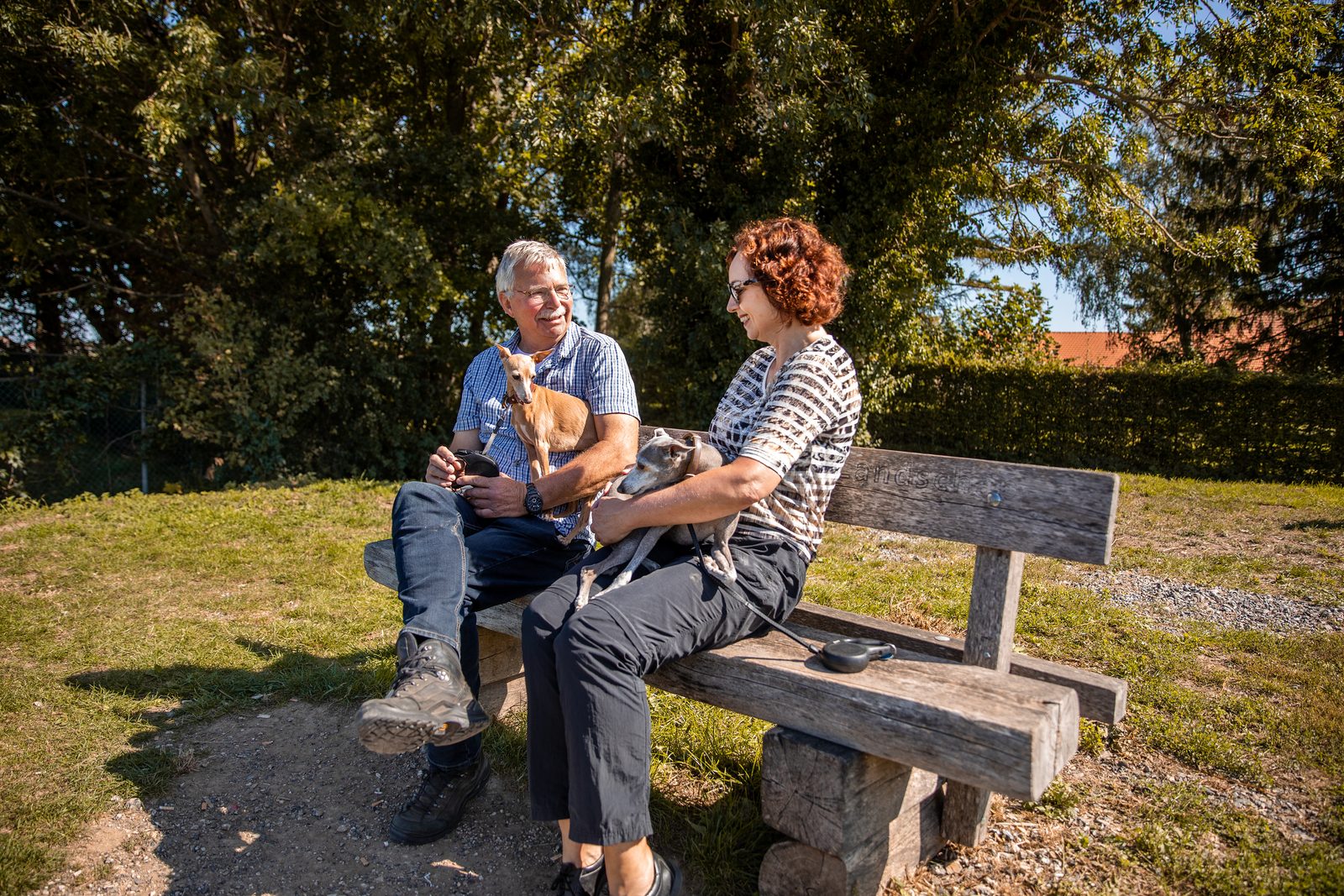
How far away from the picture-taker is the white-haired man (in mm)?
2539

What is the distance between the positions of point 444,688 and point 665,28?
8862 millimetres

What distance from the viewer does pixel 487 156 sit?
39.4ft

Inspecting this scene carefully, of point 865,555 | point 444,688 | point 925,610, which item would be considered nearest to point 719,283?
point 865,555

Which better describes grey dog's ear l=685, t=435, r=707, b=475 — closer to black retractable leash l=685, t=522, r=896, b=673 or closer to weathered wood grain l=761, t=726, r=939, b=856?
black retractable leash l=685, t=522, r=896, b=673

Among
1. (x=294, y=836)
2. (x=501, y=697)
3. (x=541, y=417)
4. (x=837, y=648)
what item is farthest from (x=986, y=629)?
(x=294, y=836)

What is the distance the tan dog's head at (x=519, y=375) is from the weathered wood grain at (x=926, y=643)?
816 mm

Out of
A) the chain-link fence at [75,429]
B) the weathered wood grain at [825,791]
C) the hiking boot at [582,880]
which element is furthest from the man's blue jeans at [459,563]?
the chain-link fence at [75,429]

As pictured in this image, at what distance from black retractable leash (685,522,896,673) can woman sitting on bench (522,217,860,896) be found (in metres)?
0.03

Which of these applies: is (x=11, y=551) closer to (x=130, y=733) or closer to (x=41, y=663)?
(x=41, y=663)

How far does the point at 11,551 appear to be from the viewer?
6.22 metres

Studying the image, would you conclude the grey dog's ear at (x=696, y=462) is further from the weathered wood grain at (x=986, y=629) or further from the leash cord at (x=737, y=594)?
the weathered wood grain at (x=986, y=629)

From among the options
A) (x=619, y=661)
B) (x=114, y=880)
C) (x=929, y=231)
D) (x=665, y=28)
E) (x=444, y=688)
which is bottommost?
(x=114, y=880)

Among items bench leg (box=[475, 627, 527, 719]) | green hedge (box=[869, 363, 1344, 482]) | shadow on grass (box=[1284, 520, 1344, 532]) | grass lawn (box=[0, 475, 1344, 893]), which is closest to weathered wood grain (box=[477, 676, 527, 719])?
bench leg (box=[475, 627, 527, 719])

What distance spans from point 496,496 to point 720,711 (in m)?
1.41
